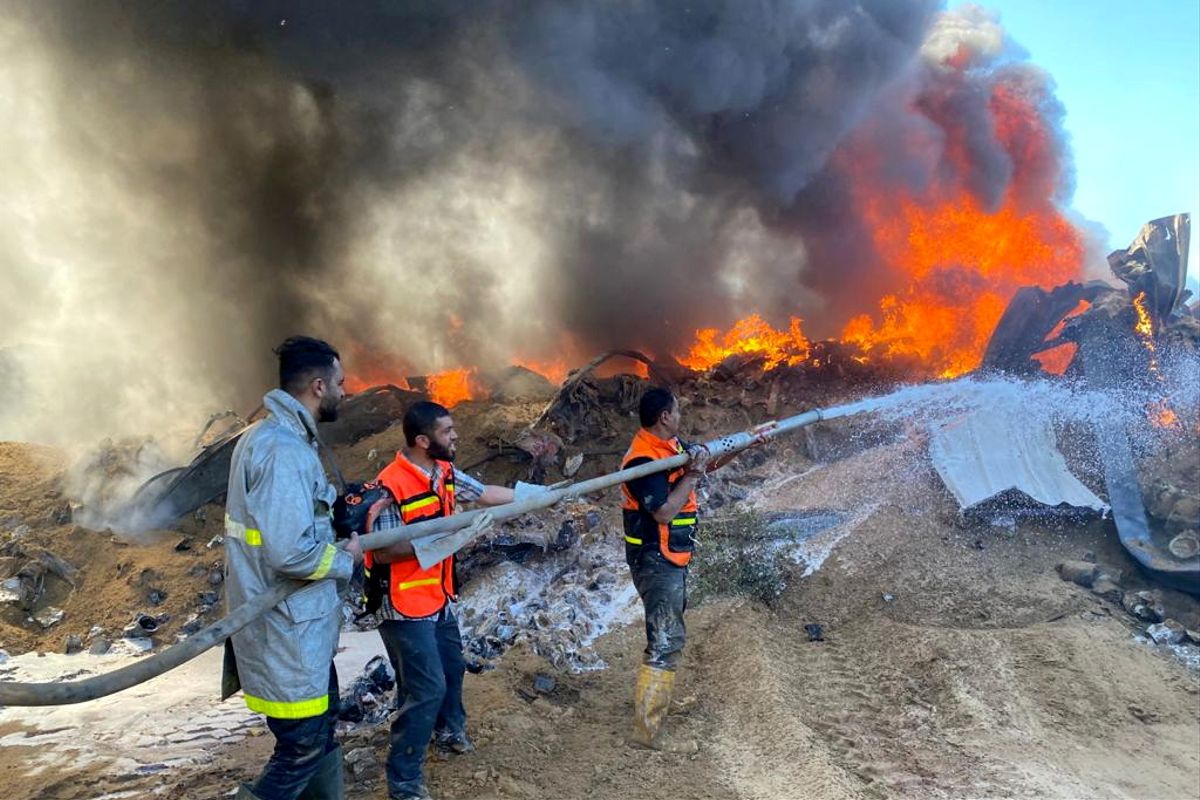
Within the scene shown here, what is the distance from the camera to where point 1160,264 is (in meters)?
9.04

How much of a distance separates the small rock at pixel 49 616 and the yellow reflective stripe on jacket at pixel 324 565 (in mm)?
6224

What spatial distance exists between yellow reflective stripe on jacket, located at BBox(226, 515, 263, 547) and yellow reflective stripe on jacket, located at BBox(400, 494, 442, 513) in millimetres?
931

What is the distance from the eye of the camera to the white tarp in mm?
7363

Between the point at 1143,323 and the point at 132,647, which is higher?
the point at 1143,323

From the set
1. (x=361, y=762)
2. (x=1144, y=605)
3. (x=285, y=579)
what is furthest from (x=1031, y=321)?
(x=285, y=579)

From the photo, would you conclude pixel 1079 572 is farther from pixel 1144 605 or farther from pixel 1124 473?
pixel 1124 473

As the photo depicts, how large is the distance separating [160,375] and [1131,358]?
14542mm

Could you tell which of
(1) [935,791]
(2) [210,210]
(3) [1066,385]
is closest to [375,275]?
(2) [210,210]

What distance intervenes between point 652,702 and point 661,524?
41.5 inches

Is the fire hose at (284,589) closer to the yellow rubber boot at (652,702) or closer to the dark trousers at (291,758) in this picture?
the dark trousers at (291,758)

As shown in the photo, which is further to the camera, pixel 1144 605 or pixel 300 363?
pixel 1144 605

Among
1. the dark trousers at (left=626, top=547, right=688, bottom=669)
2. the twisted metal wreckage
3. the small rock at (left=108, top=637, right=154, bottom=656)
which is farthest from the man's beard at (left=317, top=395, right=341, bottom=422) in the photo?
the small rock at (left=108, top=637, right=154, bottom=656)

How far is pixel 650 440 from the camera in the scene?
435 centimetres

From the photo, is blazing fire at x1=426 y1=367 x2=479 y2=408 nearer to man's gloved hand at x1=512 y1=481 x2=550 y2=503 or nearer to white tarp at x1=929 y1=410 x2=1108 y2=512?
white tarp at x1=929 y1=410 x2=1108 y2=512
